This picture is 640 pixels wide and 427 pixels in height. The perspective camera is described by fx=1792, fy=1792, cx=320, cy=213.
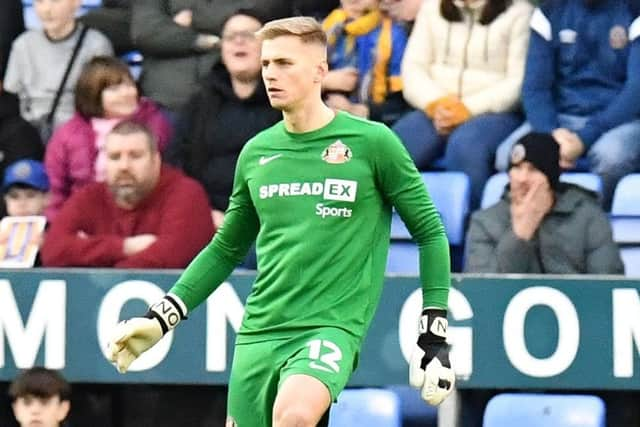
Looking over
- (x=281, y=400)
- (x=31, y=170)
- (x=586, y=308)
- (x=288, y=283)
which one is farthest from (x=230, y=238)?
(x=31, y=170)

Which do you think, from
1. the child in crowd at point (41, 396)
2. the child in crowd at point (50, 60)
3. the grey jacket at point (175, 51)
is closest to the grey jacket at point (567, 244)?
the child in crowd at point (41, 396)

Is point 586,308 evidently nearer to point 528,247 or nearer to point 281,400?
point 528,247

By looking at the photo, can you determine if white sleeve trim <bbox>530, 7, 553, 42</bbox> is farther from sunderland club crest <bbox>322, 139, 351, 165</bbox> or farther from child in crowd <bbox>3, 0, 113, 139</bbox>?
sunderland club crest <bbox>322, 139, 351, 165</bbox>

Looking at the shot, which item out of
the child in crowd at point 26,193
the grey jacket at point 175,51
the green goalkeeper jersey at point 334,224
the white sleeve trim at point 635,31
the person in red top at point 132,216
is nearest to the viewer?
the green goalkeeper jersey at point 334,224

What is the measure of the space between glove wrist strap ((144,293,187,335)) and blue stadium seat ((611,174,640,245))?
340 centimetres

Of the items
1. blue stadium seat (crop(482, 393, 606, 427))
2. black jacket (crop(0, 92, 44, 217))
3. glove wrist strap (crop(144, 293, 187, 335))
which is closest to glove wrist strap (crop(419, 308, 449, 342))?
glove wrist strap (crop(144, 293, 187, 335))

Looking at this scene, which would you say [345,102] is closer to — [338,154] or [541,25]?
[541,25]

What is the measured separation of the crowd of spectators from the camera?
28.1 ft

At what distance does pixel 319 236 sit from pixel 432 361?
513 millimetres

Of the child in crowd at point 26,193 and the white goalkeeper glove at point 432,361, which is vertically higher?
the child in crowd at point 26,193

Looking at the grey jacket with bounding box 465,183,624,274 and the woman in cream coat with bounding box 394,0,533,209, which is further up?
the woman in cream coat with bounding box 394,0,533,209

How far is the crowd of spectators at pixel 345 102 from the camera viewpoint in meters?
8.56

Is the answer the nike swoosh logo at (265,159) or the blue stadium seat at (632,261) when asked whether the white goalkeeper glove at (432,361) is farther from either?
the blue stadium seat at (632,261)

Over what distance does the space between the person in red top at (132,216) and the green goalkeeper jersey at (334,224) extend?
9.26 feet
